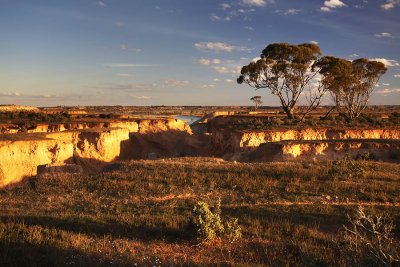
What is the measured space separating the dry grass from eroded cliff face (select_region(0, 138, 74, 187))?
853 centimetres

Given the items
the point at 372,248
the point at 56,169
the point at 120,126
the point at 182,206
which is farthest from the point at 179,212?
the point at 120,126

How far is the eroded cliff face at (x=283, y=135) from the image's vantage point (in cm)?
3472

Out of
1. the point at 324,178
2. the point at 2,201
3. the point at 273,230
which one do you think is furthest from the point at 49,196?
the point at 324,178

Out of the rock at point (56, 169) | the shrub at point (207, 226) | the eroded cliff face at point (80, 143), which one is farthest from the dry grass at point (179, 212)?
the eroded cliff face at point (80, 143)

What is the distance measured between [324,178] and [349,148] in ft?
48.4

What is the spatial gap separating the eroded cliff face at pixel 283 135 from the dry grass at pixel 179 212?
15.2m

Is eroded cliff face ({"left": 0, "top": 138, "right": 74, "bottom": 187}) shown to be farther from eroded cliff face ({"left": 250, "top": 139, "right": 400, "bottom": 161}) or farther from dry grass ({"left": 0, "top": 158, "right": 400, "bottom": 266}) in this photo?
eroded cliff face ({"left": 250, "top": 139, "right": 400, "bottom": 161})

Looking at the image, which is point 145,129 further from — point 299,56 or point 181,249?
point 181,249

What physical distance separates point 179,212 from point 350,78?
4413cm

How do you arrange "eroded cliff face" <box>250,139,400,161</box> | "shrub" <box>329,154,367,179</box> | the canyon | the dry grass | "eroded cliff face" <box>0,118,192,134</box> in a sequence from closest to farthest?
the dry grass, "shrub" <box>329,154,367,179</box>, the canyon, "eroded cliff face" <box>250,139,400,161</box>, "eroded cliff face" <box>0,118,192,134</box>

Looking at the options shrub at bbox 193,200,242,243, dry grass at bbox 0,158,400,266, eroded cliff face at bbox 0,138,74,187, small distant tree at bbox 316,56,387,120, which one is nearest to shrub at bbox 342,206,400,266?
dry grass at bbox 0,158,400,266

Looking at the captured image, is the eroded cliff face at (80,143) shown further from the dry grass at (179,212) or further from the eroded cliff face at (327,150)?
the eroded cliff face at (327,150)

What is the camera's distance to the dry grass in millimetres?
7086

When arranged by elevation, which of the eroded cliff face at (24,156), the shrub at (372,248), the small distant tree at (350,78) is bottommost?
the eroded cliff face at (24,156)
